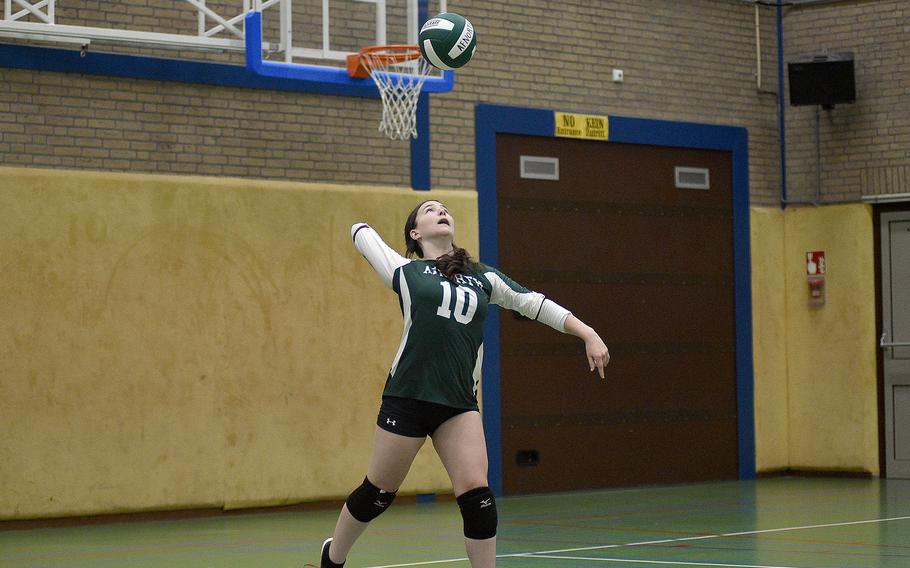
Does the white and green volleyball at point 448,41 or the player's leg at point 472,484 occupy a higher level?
the white and green volleyball at point 448,41

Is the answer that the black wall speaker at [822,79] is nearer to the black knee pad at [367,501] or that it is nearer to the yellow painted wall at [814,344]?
the yellow painted wall at [814,344]

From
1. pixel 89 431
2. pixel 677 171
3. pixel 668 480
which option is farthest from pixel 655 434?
pixel 89 431

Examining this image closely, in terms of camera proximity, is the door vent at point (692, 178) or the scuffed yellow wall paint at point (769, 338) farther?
the scuffed yellow wall paint at point (769, 338)

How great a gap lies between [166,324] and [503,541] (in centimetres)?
383

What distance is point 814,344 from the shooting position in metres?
17.3

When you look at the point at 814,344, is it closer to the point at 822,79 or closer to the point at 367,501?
the point at 822,79

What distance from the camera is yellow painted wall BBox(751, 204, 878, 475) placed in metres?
17.0

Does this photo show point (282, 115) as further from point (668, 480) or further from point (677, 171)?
point (668, 480)

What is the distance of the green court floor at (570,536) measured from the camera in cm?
977

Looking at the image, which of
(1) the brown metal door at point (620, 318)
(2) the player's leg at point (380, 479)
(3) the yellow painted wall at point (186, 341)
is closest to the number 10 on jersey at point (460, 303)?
(2) the player's leg at point (380, 479)

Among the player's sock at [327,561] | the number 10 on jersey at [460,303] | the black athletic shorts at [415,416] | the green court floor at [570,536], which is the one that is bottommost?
the green court floor at [570,536]

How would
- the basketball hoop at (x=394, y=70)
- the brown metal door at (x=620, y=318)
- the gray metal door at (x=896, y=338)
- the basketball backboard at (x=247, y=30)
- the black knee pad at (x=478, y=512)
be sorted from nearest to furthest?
the black knee pad at (x=478, y=512), the basketball backboard at (x=247, y=30), the basketball hoop at (x=394, y=70), the brown metal door at (x=620, y=318), the gray metal door at (x=896, y=338)

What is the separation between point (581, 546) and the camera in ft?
34.8

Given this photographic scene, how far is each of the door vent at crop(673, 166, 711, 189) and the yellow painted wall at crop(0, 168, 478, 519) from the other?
3.86 metres
